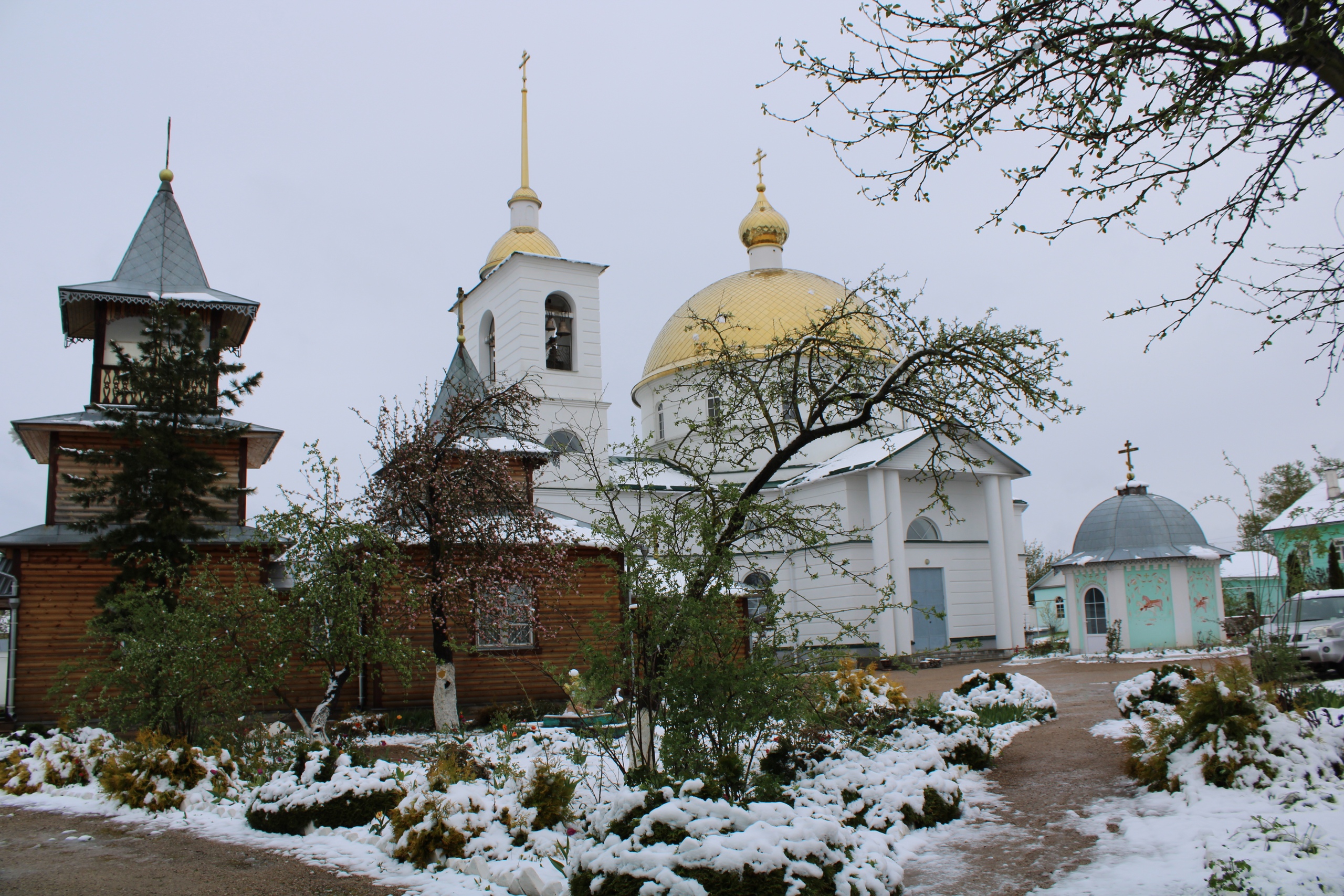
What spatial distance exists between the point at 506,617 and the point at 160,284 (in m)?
9.53

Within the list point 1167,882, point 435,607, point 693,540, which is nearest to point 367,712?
point 435,607

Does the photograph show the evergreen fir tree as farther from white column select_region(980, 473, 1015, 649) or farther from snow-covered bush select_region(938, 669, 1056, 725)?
white column select_region(980, 473, 1015, 649)

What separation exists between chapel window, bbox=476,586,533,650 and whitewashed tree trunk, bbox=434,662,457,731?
2.04 ft

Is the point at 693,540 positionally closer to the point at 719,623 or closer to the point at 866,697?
the point at 719,623

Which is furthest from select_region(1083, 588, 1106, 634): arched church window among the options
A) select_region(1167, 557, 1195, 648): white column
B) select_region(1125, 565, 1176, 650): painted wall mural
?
select_region(1167, 557, 1195, 648): white column

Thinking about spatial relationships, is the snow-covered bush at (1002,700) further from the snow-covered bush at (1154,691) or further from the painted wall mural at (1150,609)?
the painted wall mural at (1150,609)

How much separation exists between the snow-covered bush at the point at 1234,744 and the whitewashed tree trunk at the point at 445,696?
28.5 feet

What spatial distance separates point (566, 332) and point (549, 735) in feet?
59.7

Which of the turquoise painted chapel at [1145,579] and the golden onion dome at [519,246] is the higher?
the golden onion dome at [519,246]

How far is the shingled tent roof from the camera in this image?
16250 millimetres

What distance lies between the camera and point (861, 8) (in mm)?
5562

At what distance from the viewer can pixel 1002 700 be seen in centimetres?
1222

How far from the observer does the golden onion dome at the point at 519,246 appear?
2767cm

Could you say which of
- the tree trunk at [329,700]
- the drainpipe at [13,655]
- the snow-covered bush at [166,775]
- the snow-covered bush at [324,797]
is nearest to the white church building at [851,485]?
the drainpipe at [13,655]
